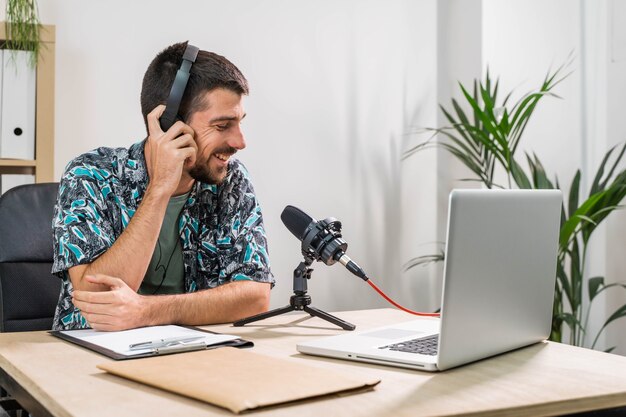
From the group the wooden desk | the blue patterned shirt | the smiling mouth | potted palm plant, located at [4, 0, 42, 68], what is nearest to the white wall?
potted palm plant, located at [4, 0, 42, 68]

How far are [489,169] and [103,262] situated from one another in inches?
75.0

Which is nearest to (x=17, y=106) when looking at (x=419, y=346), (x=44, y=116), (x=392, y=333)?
(x=44, y=116)

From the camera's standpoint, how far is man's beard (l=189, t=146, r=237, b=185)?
1.99 metres

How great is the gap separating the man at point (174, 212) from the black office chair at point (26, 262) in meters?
0.09

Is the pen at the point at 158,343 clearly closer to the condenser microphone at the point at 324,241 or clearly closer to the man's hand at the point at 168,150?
the condenser microphone at the point at 324,241

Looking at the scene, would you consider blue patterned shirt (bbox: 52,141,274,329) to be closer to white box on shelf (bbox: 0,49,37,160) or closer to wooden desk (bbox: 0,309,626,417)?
wooden desk (bbox: 0,309,626,417)

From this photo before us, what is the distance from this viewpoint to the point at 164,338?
1376 millimetres

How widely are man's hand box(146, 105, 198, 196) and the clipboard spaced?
46cm

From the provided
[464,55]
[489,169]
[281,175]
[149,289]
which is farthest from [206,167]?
[464,55]

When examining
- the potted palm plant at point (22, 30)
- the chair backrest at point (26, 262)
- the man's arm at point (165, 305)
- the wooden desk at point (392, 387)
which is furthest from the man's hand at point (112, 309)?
the potted palm plant at point (22, 30)

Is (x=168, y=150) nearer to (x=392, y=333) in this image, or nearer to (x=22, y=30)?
(x=392, y=333)

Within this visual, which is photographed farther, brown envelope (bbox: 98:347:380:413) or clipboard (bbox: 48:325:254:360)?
clipboard (bbox: 48:325:254:360)

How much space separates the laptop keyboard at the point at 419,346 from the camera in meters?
1.26

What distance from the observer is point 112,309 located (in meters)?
1.53
